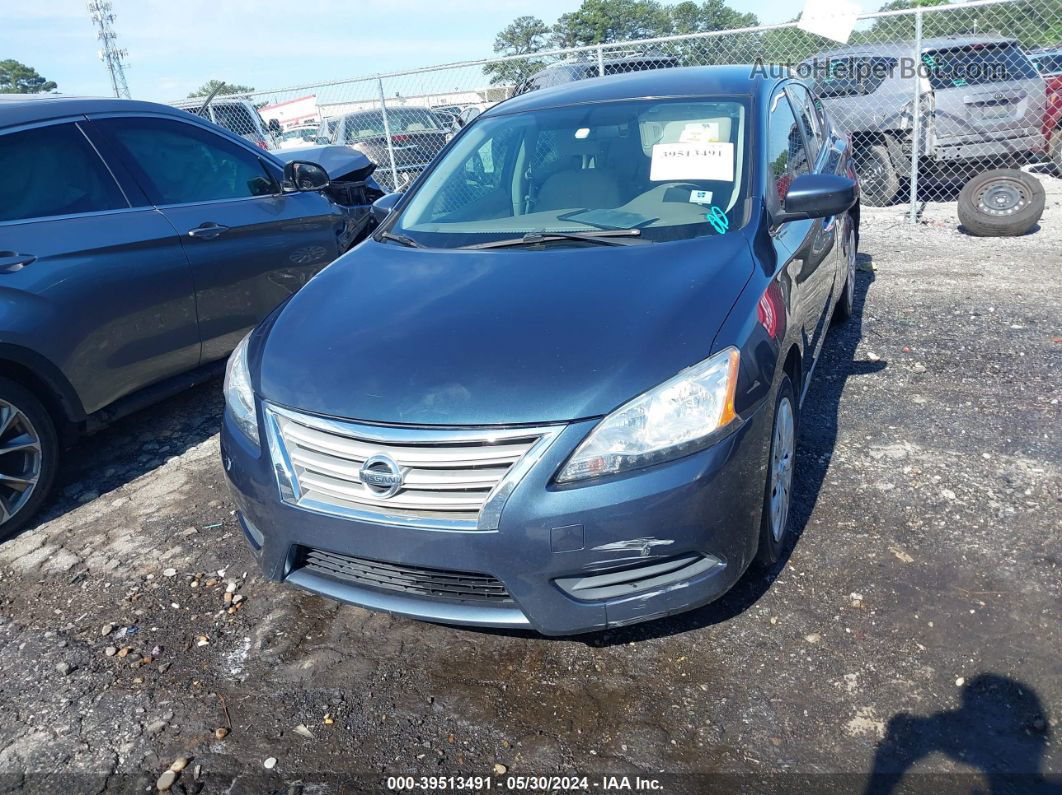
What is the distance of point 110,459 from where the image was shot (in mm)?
4484

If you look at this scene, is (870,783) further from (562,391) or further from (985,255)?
(985,255)

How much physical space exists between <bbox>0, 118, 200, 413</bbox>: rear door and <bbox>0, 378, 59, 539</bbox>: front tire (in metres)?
0.21

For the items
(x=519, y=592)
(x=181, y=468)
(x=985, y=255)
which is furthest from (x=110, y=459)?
(x=985, y=255)

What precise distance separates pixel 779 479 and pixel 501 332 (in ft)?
3.66

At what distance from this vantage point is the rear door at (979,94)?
8859 millimetres

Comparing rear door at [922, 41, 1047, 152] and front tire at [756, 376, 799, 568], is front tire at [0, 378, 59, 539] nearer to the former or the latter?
front tire at [756, 376, 799, 568]

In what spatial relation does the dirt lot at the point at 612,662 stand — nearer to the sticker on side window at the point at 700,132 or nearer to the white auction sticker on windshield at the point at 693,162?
the white auction sticker on windshield at the point at 693,162

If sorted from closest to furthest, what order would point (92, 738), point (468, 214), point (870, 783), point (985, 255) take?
point (870, 783)
point (92, 738)
point (468, 214)
point (985, 255)

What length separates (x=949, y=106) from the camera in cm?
889

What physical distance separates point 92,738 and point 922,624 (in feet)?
8.52

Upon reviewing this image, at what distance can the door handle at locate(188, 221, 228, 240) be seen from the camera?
4.46 metres

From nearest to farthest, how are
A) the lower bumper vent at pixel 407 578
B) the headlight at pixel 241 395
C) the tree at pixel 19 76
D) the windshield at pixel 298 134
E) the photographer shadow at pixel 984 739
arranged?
the photographer shadow at pixel 984 739, the lower bumper vent at pixel 407 578, the headlight at pixel 241 395, the windshield at pixel 298 134, the tree at pixel 19 76

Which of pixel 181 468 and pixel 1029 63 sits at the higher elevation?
pixel 1029 63

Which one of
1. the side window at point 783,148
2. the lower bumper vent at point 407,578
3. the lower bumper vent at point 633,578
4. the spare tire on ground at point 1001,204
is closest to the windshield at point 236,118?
the spare tire on ground at point 1001,204
